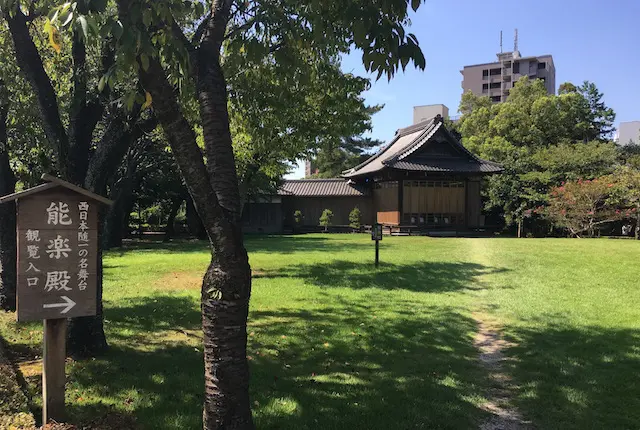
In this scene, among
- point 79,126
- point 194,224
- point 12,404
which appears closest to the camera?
point 12,404

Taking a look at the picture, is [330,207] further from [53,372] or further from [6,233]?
[53,372]

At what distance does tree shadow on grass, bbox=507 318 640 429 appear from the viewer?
420cm

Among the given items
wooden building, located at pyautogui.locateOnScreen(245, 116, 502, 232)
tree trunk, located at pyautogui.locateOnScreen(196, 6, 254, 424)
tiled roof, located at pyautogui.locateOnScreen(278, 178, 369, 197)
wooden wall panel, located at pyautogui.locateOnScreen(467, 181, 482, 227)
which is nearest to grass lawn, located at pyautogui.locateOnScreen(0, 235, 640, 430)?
tree trunk, located at pyautogui.locateOnScreen(196, 6, 254, 424)

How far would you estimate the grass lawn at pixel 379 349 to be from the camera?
4270 millimetres

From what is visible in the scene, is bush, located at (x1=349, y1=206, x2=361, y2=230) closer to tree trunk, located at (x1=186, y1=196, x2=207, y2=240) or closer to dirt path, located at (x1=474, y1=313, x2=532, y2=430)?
tree trunk, located at (x1=186, y1=196, x2=207, y2=240)

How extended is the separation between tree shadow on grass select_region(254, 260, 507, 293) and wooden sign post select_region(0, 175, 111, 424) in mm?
7754

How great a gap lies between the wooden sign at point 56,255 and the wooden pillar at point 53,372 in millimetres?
163

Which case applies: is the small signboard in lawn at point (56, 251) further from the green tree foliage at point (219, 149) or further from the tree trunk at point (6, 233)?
the tree trunk at point (6, 233)

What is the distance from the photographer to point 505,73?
76750 mm

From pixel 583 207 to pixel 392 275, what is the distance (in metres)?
17.3

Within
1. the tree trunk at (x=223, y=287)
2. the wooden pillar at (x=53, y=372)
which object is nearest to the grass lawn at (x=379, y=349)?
the wooden pillar at (x=53, y=372)

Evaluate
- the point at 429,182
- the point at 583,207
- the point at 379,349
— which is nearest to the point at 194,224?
the point at 429,182

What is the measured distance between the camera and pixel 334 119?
1032cm

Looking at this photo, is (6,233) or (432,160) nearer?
(6,233)
